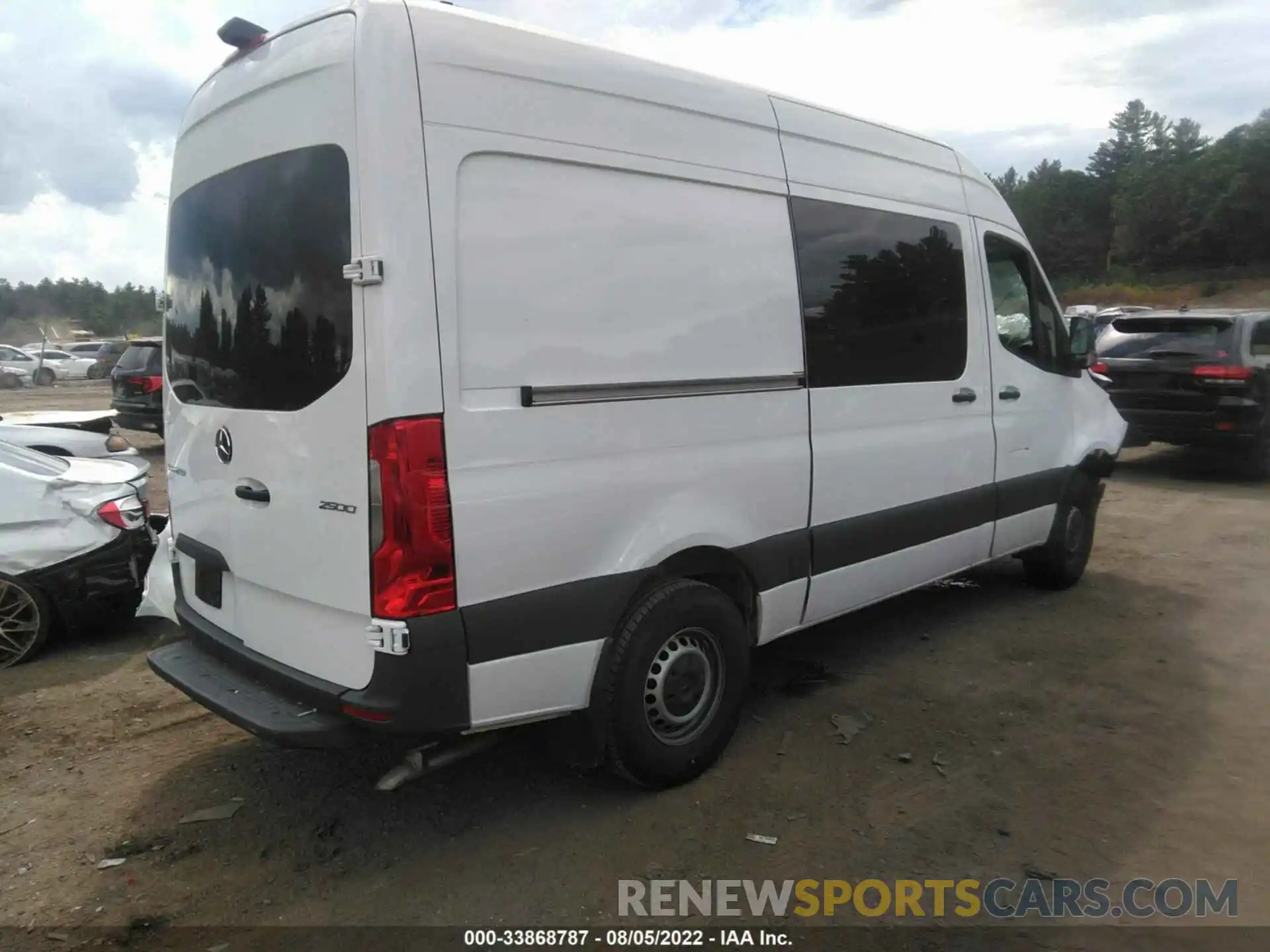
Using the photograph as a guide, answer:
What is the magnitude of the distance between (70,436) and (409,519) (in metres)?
Result: 6.49

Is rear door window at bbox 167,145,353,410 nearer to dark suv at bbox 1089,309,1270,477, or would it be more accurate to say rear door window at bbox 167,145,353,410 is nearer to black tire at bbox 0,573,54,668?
black tire at bbox 0,573,54,668

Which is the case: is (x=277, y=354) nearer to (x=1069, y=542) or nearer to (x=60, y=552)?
(x=60, y=552)

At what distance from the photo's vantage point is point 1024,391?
5383mm

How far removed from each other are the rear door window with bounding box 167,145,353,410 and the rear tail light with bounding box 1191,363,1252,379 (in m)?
9.53

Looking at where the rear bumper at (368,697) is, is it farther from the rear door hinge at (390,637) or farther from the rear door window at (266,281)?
the rear door window at (266,281)

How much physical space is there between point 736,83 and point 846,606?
7.69 ft

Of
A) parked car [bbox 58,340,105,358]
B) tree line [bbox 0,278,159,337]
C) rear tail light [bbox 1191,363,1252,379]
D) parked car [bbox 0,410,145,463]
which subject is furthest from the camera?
tree line [bbox 0,278,159,337]

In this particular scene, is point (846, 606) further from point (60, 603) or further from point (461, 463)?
point (60, 603)

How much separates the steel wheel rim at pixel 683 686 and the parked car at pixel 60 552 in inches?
138

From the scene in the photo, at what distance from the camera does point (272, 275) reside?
10.1 ft

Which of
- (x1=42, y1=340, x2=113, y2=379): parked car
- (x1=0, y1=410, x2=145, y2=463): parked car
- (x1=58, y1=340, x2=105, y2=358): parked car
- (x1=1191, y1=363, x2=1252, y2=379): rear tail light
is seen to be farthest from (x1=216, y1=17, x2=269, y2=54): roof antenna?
(x1=58, y1=340, x2=105, y2=358): parked car

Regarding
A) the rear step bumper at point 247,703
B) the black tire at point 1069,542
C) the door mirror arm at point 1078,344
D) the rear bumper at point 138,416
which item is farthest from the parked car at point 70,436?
the door mirror arm at point 1078,344

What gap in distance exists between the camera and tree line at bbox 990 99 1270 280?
66.5m

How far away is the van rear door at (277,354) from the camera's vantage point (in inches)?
111
